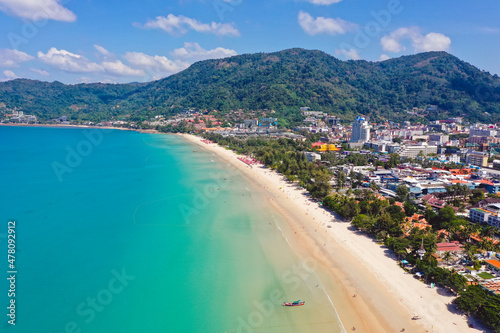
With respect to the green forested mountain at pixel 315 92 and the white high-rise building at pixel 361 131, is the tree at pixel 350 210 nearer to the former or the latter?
the white high-rise building at pixel 361 131

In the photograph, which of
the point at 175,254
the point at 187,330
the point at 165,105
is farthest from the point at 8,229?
the point at 165,105

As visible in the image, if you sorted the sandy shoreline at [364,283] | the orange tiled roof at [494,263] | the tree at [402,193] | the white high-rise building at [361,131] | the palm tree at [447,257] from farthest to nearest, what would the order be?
the white high-rise building at [361,131], the tree at [402,193], the palm tree at [447,257], the orange tiled roof at [494,263], the sandy shoreline at [364,283]

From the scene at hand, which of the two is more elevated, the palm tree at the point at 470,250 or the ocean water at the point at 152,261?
the palm tree at the point at 470,250

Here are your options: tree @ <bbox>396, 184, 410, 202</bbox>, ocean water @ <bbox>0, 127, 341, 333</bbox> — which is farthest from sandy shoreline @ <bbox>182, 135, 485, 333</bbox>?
tree @ <bbox>396, 184, 410, 202</bbox>

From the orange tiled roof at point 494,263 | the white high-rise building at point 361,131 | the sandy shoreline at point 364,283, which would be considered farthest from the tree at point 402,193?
the white high-rise building at point 361,131

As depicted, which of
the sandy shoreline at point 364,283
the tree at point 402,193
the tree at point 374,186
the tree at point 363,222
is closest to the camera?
the sandy shoreline at point 364,283

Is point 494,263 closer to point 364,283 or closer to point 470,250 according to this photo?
point 470,250

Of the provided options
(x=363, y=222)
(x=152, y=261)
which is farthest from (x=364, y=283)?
(x=152, y=261)
